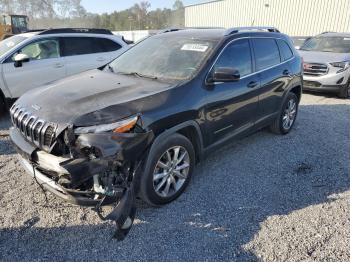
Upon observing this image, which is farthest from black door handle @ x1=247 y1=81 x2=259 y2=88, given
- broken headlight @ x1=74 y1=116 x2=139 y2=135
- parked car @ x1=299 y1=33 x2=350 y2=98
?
parked car @ x1=299 y1=33 x2=350 y2=98

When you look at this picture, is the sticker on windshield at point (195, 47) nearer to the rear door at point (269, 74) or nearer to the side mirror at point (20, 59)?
the rear door at point (269, 74)

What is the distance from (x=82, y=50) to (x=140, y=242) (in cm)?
543

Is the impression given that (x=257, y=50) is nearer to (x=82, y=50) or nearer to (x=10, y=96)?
(x=82, y=50)

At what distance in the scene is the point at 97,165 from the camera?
254 cm

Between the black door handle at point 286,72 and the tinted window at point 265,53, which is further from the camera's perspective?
the black door handle at point 286,72

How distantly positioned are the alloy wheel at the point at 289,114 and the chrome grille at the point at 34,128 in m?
4.05

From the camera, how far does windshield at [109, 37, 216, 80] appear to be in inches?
143

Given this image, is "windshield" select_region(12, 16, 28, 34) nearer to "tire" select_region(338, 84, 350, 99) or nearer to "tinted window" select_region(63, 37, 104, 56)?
"tinted window" select_region(63, 37, 104, 56)

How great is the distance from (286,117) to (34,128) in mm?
4254

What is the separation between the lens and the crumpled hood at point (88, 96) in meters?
2.82

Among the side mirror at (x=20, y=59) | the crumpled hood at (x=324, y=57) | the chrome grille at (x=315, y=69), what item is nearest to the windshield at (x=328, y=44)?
the crumpled hood at (x=324, y=57)

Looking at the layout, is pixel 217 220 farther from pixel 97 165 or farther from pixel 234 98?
pixel 234 98

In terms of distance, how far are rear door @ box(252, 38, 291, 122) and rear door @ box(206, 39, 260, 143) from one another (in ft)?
0.63

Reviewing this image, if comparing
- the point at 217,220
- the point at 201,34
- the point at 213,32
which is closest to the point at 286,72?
the point at 213,32
